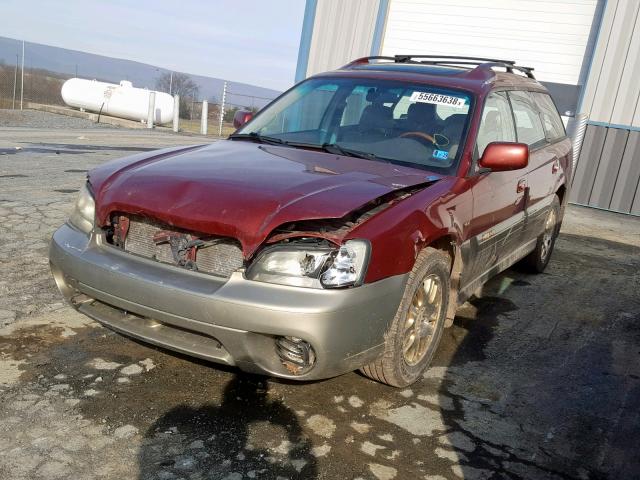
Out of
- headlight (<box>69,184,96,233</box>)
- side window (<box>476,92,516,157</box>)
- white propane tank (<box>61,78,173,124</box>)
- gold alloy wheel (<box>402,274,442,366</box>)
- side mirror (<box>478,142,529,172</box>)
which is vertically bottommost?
white propane tank (<box>61,78,173,124</box>)

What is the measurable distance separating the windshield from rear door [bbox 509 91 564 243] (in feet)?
2.91

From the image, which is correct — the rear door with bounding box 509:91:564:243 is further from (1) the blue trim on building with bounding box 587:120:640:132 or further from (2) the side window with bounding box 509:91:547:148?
(1) the blue trim on building with bounding box 587:120:640:132

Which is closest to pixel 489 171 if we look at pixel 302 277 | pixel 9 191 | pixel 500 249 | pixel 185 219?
pixel 500 249

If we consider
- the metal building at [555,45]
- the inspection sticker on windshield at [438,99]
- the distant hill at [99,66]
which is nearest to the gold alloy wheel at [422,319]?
the inspection sticker on windshield at [438,99]

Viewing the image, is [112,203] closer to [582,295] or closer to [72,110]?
[582,295]

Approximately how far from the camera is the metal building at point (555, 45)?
1100 centimetres

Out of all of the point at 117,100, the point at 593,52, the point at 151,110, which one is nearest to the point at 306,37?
the point at 593,52

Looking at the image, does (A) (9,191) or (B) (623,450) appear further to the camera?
(A) (9,191)

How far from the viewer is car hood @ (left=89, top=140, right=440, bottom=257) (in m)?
2.74

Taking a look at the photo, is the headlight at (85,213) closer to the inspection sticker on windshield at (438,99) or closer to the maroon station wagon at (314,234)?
the maroon station wagon at (314,234)

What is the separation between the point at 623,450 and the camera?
2.88 m

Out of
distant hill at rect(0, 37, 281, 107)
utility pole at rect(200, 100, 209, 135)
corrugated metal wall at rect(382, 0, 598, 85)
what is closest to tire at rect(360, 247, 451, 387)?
corrugated metal wall at rect(382, 0, 598, 85)

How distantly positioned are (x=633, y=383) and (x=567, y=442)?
1.03 metres

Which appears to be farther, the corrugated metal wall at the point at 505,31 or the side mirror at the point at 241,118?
the corrugated metal wall at the point at 505,31
